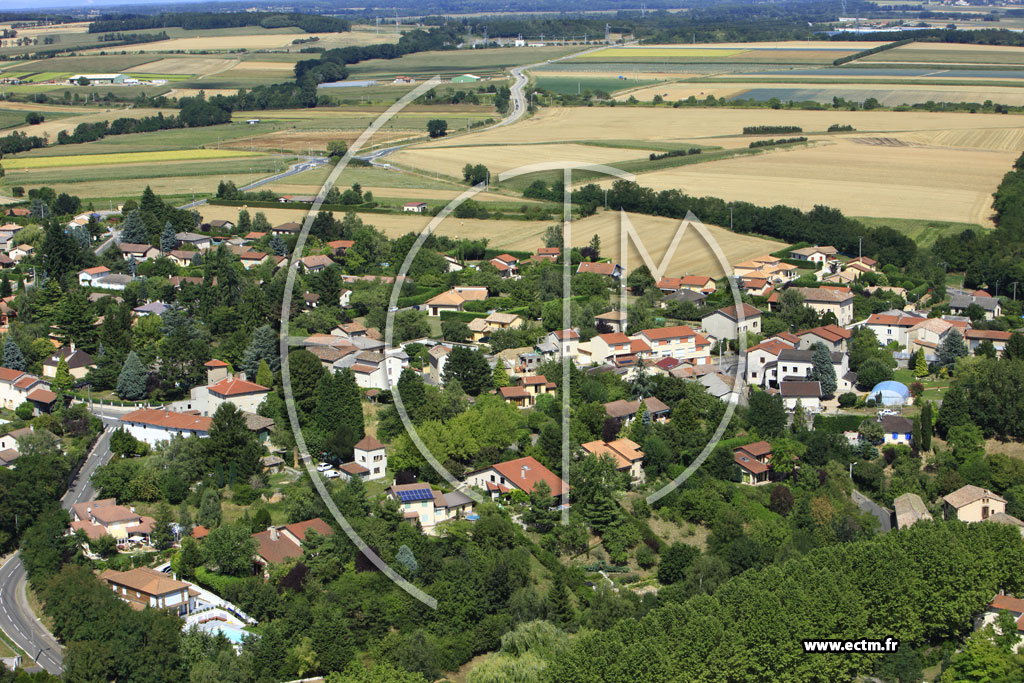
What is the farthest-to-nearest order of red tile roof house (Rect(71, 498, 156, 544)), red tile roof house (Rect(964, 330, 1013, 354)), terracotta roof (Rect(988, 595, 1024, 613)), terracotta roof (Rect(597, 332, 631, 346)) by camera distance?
red tile roof house (Rect(964, 330, 1013, 354))
terracotta roof (Rect(597, 332, 631, 346))
red tile roof house (Rect(71, 498, 156, 544))
terracotta roof (Rect(988, 595, 1024, 613))

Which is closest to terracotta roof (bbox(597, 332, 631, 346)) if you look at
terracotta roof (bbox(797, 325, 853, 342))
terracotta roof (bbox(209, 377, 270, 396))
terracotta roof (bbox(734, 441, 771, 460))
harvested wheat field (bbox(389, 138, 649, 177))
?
terracotta roof (bbox(797, 325, 853, 342))

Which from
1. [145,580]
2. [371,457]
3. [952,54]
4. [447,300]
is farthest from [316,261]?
[952,54]

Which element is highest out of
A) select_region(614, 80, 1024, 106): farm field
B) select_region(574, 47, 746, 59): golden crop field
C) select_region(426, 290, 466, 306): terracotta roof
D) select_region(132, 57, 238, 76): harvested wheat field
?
select_region(574, 47, 746, 59): golden crop field

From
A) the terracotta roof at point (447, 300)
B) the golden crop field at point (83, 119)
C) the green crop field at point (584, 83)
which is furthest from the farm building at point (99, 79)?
the terracotta roof at point (447, 300)

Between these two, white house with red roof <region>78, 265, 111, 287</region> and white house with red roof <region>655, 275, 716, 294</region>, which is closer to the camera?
white house with red roof <region>655, 275, 716, 294</region>

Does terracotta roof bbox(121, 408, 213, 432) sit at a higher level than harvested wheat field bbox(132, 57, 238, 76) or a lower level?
lower

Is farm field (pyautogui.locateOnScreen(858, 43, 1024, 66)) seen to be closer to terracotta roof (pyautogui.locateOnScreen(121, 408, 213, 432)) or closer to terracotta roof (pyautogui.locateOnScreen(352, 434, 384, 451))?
terracotta roof (pyautogui.locateOnScreen(352, 434, 384, 451))

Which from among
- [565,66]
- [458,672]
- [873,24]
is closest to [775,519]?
[458,672]

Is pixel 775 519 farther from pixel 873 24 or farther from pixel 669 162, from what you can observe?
pixel 873 24
